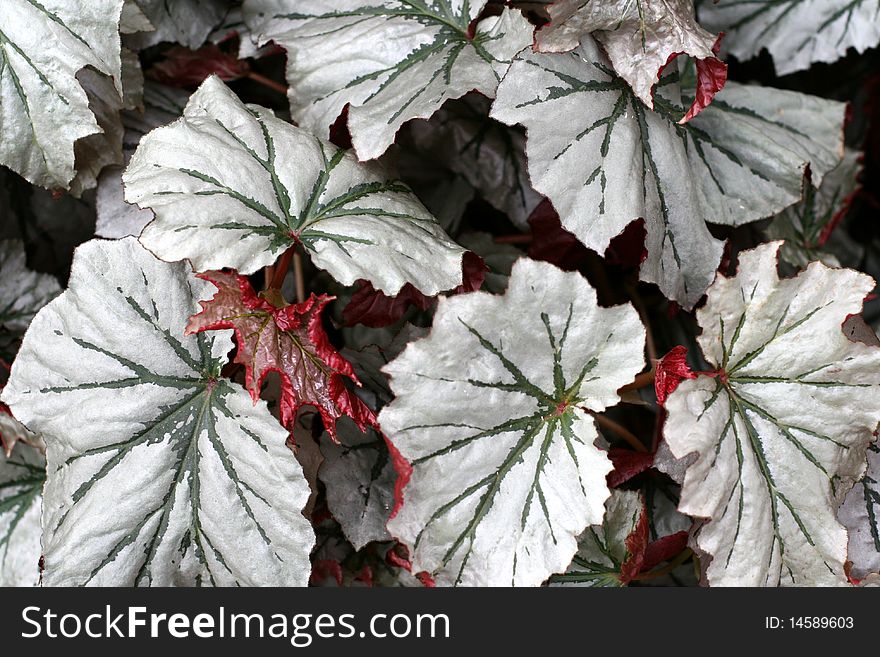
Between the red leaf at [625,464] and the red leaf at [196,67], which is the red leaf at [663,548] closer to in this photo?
the red leaf at [625,464]

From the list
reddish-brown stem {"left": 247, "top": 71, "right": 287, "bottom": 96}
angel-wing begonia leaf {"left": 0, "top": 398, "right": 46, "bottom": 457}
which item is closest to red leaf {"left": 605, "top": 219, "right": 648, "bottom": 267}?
reddish-brown stem {"left": 247, "top": 71, "right": 287, "bottom": 96}

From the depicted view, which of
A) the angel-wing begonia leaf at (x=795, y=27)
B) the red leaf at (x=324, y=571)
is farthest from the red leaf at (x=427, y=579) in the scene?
the angel-wing begonia leaf at (x=795, y=27)

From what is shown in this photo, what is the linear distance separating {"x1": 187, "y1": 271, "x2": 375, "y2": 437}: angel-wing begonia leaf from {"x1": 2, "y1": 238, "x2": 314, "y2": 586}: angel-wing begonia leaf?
1.7 inches

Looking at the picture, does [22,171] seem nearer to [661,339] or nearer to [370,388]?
[370,388]

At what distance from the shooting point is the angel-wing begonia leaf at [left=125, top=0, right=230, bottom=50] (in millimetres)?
1206

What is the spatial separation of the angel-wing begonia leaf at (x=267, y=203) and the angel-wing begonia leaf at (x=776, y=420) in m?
0.34

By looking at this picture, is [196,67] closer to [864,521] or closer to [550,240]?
[550,240]

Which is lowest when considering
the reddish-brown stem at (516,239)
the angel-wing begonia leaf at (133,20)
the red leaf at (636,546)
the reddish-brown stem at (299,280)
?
the red leaf at (636,546)

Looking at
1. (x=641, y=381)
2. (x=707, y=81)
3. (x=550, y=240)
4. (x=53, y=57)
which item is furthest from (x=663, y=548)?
(x=53, y=57)

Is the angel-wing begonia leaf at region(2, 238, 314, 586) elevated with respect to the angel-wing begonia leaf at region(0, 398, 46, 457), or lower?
lower

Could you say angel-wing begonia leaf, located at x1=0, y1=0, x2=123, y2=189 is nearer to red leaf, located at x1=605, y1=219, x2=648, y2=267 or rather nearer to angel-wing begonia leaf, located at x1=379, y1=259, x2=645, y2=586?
angel-wing begonia leaf, located at x1=379, y1=259, x2=645, y2=586

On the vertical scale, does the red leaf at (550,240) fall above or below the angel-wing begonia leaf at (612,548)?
above

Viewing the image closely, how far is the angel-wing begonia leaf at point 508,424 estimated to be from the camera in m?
0.87

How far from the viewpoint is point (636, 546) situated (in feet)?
3.28
